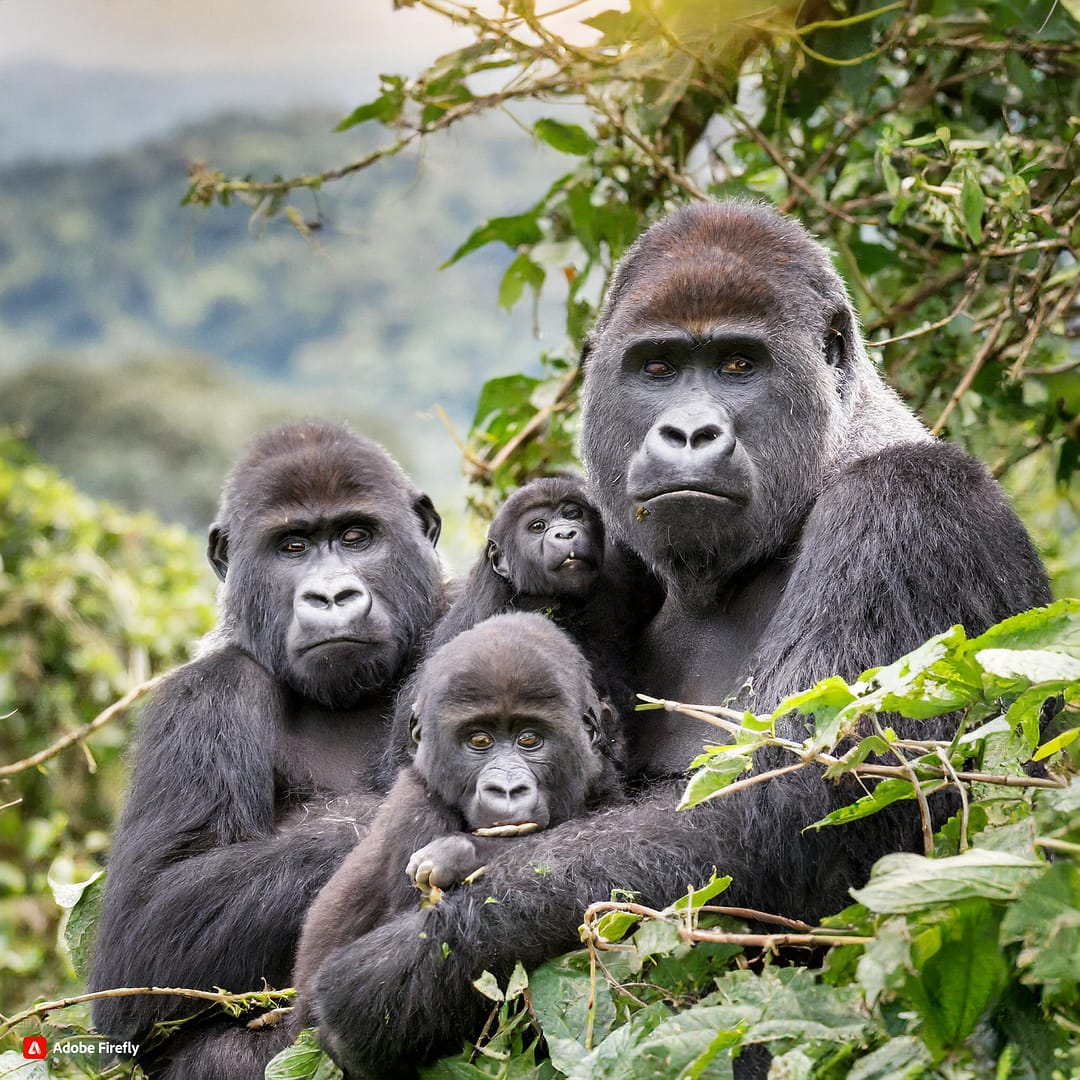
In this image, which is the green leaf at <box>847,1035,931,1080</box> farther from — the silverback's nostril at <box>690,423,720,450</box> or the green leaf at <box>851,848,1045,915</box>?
the silverback's nostril at <box>690,423,720,450</box>

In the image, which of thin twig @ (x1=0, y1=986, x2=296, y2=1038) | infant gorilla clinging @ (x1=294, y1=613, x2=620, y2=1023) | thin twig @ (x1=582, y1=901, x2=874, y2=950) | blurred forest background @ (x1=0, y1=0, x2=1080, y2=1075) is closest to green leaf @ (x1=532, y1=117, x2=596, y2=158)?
blurred forest background @ (x1=0, y1=0, x2=1080, y2=1075)

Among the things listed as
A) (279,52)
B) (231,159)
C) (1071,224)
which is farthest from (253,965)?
(231,159)

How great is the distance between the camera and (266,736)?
3848mm

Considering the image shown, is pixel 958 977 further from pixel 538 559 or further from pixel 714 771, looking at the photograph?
pixel 538 559

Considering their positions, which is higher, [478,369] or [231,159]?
[231,159]

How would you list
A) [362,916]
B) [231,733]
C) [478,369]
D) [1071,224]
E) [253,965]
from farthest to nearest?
[478,369]
[1071,224]
[231,733]
[253,965]
[362,916]

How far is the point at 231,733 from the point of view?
12.3 ft

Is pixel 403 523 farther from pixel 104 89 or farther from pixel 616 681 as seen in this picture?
pixel 104 89

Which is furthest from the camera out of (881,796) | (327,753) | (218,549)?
(218,549)

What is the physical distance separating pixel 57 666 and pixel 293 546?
9.66 feet

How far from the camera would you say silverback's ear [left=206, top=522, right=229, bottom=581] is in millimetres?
4387

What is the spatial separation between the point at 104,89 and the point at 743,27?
1912 centimetres

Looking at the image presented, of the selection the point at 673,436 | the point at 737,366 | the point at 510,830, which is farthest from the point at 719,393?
the point at 510,830

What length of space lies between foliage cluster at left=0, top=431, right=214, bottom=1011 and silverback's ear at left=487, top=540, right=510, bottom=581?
285 centimetres
